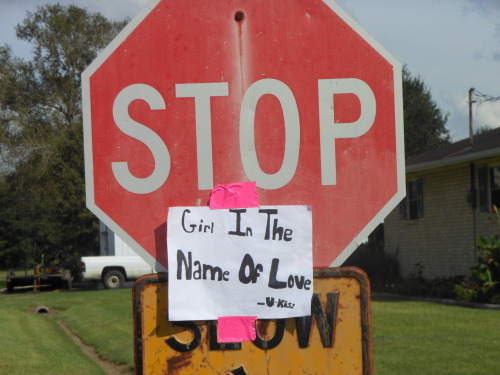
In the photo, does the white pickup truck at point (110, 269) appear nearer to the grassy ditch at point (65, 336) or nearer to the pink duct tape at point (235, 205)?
the grassy ditch at point (65, 336)

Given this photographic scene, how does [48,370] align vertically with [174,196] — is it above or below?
below

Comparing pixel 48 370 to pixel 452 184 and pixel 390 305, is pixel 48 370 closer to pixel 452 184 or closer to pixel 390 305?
pixel 390 305

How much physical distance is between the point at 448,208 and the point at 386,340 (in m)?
11.6

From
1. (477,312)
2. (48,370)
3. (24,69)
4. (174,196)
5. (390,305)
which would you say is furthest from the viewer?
(24,69)

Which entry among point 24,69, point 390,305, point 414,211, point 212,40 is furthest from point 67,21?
point 212,40

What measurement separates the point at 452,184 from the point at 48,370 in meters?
14.5

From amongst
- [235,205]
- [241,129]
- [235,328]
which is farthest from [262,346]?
[241,129]

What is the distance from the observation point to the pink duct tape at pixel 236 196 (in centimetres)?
292

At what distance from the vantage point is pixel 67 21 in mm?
47594

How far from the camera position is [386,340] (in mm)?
12570

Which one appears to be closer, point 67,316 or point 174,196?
point 174,196

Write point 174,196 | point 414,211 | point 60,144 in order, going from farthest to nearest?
point 60,144, point 414,211, point 174,196

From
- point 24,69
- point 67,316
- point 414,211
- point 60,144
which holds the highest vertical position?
point 24,69

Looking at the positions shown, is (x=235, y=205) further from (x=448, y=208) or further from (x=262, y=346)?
(x=448, y=208)
